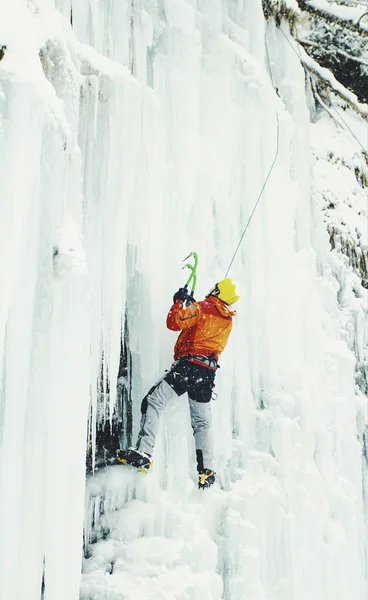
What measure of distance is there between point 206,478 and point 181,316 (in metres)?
1.17

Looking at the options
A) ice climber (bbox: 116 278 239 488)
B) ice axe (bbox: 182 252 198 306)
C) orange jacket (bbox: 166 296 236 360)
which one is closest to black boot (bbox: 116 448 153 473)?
ice climber (bbox: 116 278 239 488)

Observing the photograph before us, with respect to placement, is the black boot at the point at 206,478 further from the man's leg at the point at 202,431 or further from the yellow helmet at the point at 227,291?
the yellow helmet at the point at 227,291

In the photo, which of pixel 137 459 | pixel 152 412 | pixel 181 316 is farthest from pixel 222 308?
pixel 137 459

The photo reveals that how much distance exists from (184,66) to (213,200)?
1.08m

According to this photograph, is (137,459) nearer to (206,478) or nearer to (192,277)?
(206,478)

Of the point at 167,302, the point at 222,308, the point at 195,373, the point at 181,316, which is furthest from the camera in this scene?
the point at 167,302

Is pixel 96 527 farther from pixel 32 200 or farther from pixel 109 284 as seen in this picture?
pixel 32 200

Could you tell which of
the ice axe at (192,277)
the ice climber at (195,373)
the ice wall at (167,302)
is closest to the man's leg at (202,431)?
the ice climber at (195,373)

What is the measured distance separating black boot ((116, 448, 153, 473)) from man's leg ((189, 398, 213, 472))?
37 cm

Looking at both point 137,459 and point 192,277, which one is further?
point 192,277

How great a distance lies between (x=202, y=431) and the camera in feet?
13.6

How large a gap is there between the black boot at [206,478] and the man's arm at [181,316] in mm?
1036

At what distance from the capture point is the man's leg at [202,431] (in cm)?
413

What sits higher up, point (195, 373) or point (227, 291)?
point (227, 291)
